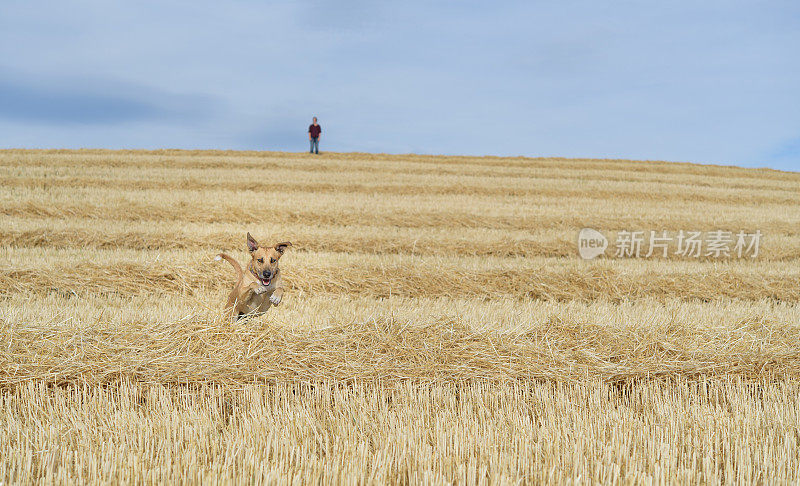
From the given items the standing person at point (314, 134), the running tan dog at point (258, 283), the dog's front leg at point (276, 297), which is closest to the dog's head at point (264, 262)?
the running tan dog at point (258, 283)

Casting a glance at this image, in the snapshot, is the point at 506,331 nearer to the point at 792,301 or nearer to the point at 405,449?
the point at 405,449

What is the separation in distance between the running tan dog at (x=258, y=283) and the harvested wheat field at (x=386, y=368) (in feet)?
Answer: 0.53

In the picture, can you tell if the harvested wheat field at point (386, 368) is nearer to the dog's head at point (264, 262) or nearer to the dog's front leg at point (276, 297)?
the dog's front leg at point (276, 297)

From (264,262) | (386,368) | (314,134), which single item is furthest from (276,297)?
(314,134)

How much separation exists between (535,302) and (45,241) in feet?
27.2

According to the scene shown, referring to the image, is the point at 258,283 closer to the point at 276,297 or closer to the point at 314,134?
the point at 276,297

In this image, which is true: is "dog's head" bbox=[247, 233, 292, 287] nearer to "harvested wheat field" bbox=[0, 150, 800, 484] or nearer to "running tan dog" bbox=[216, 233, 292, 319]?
"running tan dog" bbox=[216, 233, 292, 319]

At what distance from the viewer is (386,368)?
3891 millimetres

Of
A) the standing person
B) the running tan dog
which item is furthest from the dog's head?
the standing person

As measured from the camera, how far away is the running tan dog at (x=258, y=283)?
376 cm

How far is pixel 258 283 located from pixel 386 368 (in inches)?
43.7

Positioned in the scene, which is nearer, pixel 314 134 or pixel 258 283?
pixel 258 283

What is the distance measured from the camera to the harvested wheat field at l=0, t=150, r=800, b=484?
8.91 ft

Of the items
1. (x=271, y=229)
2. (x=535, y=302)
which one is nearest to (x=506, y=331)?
(x=535, y=302)
